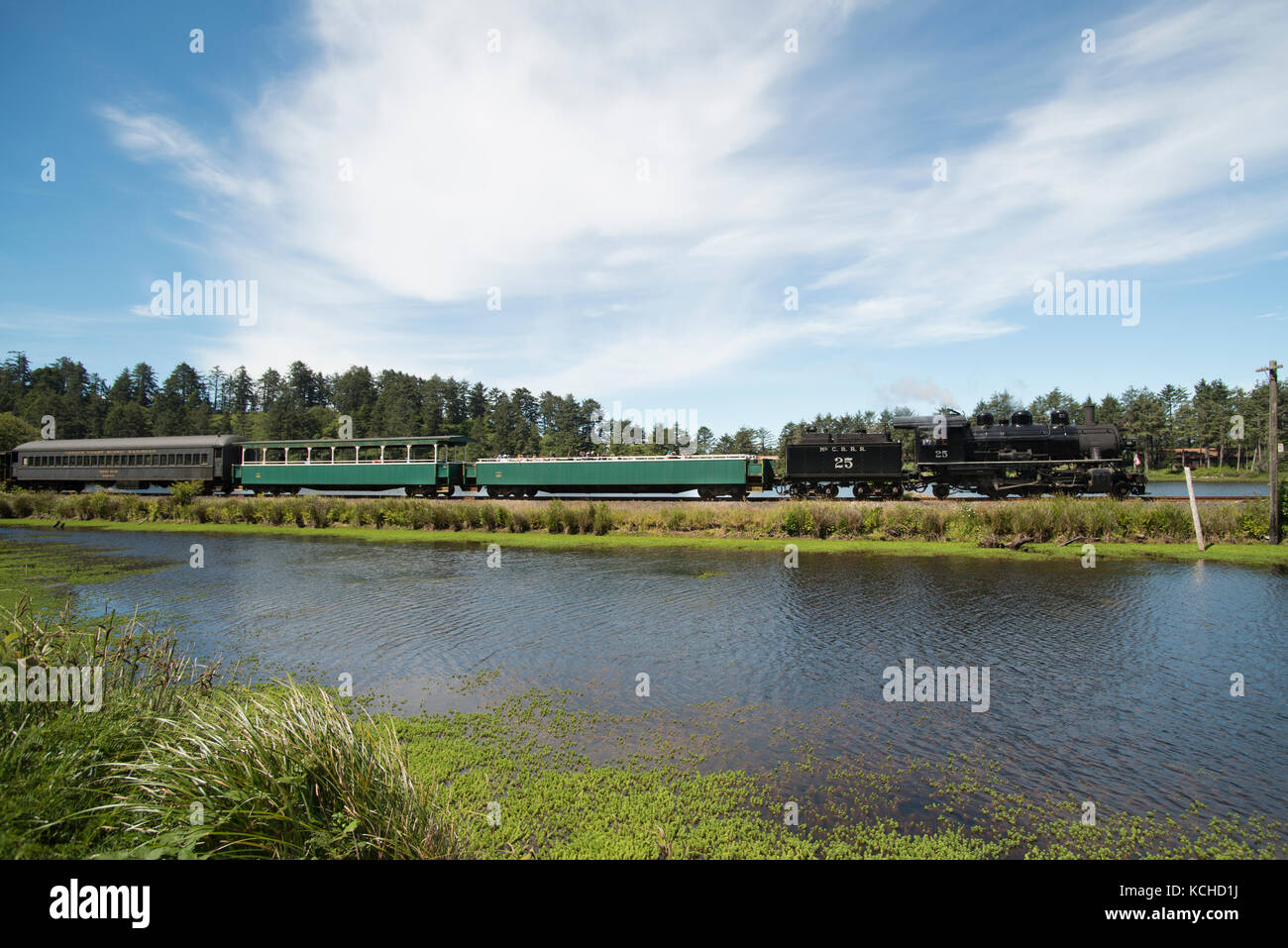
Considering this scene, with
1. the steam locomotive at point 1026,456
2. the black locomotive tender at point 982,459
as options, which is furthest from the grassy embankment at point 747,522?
the steam locomotive at point 1026,456

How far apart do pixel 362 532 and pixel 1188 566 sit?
33.7 metres

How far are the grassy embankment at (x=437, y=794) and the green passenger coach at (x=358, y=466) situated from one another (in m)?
36.3

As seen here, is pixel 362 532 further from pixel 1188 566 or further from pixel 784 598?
pixel 1188 566

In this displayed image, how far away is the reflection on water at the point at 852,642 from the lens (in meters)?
7.95

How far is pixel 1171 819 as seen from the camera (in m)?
6.28

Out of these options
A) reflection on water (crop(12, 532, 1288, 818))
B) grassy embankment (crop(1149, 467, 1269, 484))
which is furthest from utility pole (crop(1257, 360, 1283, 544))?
grassy embankment (crop(1149, 467, 1269, 484))

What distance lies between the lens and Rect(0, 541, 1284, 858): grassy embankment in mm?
4578

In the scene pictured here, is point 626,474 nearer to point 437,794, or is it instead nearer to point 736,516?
point 736,516

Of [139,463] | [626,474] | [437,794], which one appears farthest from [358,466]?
[437,794]

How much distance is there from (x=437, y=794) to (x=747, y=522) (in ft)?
77.8

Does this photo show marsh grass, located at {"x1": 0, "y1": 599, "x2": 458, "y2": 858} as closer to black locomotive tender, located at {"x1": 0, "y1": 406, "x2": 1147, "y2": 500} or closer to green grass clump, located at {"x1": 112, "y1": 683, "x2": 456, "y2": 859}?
green grass clump, located at {"x1": 112, "y1": 683, "x2": 456, "y2": 859}

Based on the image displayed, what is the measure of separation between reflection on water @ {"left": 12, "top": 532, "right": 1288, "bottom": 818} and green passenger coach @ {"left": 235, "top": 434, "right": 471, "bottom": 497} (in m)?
21.6

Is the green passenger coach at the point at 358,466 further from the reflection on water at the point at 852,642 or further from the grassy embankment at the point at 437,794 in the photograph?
the grassy embankment at the point at 437,794
